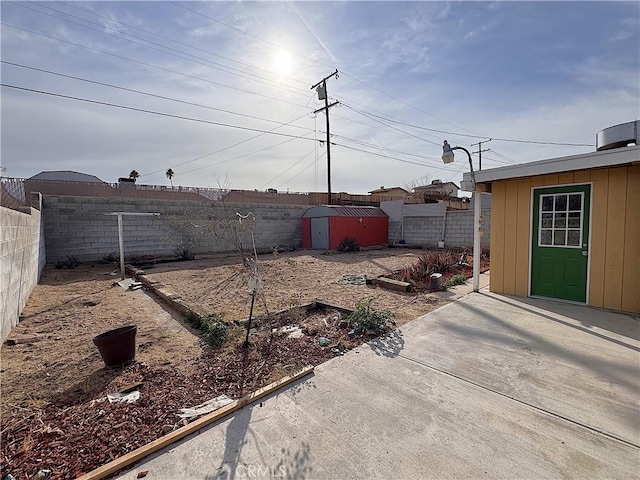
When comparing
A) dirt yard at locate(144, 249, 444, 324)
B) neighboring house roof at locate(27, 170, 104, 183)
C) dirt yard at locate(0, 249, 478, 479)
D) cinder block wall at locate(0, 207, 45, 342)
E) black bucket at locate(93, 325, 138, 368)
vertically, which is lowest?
dirt yard at locate(0, 249, 478, 479)

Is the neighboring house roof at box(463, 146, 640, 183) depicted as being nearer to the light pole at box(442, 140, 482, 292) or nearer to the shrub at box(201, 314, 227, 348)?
the light pole at box(442, 140, 482, 292)

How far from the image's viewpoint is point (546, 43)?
256 inches

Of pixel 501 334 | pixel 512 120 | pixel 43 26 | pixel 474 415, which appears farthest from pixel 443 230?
pixel 43 26

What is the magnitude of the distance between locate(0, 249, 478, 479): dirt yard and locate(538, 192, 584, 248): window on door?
233cm

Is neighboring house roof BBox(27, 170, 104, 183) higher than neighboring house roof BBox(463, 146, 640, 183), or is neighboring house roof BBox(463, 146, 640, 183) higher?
neighboring house roof BBox(27, 170, 104, 183)

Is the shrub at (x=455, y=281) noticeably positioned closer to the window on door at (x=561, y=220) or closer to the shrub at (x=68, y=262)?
the window on door at (x=561, y=220)

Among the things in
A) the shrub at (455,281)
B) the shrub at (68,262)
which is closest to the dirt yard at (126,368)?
the shrub at (455,281)

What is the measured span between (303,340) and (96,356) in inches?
97.1

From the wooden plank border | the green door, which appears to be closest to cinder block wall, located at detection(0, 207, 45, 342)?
the wooden plank border

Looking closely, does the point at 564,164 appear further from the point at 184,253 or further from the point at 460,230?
the point at 184,253

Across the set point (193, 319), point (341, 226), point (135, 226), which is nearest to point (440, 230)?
point (341, 226)

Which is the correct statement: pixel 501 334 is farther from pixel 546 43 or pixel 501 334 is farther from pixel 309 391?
pixel 546 43

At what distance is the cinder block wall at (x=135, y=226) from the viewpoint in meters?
9.31

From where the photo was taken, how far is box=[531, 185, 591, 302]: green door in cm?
470
